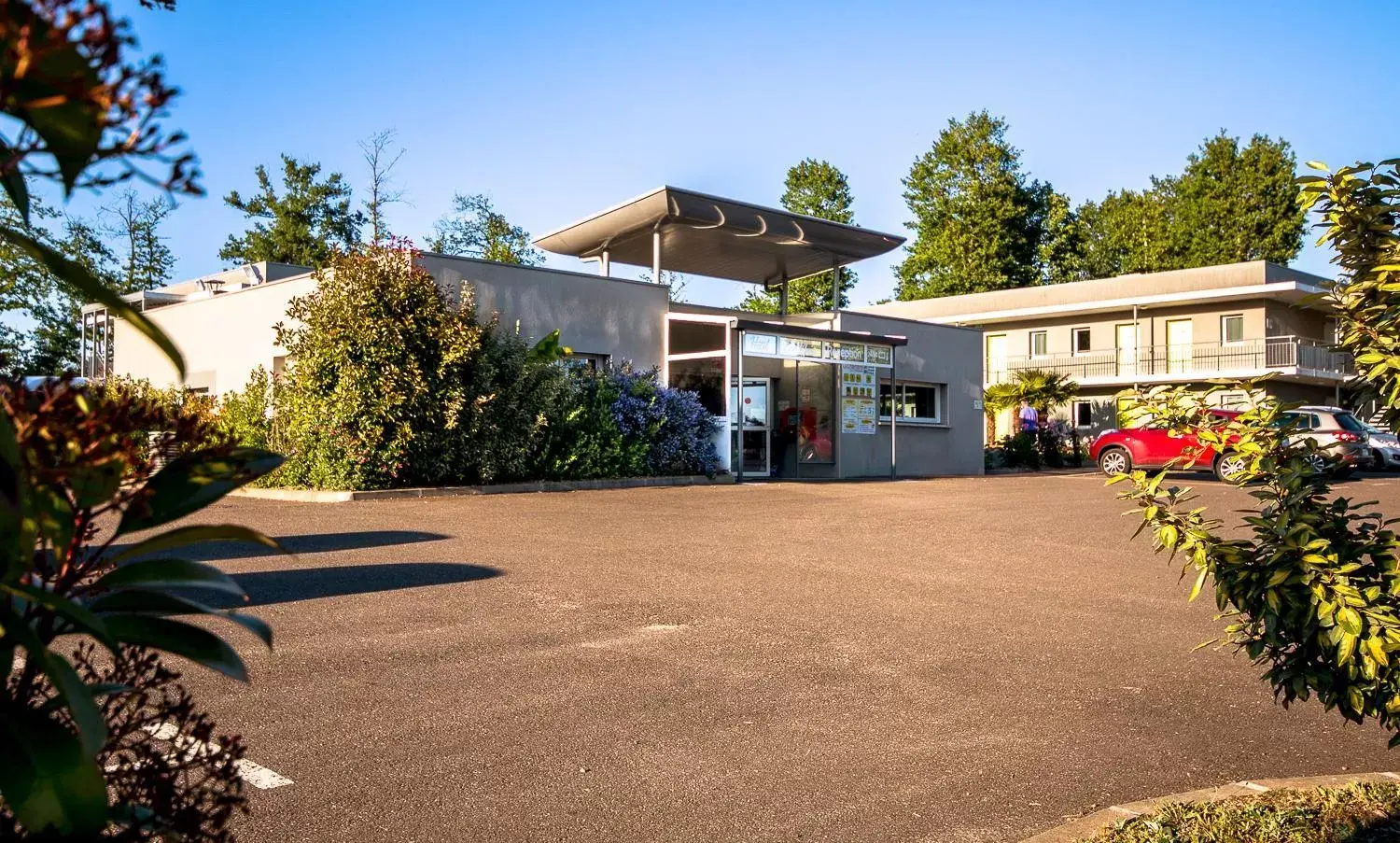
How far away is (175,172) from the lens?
1132mm

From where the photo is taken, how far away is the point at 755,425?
2400 cm

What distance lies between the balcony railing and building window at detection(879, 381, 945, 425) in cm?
1595

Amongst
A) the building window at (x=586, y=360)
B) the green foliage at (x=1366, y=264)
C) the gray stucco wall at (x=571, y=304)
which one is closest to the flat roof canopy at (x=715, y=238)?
the gray stucco wall at (x=571, y=304)

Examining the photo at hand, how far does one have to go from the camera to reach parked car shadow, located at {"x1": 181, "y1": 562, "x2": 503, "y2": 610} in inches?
333

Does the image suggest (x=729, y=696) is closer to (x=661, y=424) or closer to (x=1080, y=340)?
(x=661, y=424)

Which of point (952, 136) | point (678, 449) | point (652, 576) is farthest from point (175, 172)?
point (952, 136)

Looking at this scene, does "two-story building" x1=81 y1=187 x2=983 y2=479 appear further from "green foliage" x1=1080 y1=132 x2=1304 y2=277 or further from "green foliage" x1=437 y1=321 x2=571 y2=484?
"green foliage" x1=1080 y1=132 x2=1304 y2=277

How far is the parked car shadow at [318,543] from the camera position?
1017 cm

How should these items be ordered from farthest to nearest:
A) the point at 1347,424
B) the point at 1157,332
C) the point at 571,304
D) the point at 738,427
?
the point at 1157,332 → the point at 1347,424 → the point at 738,427 → the point at 571,304

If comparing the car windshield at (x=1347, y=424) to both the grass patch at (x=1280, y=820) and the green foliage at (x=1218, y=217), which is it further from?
the green foliage at (x=1218, y=217)

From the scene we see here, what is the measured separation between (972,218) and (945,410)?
3967 cm

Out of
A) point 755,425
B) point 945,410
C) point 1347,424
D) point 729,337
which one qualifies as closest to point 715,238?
point 729,337

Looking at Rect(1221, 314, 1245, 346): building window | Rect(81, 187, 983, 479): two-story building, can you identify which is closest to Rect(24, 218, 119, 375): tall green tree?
Rect(81, 187, 983, 479): two-story building

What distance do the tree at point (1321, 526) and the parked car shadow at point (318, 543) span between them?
8.18m
